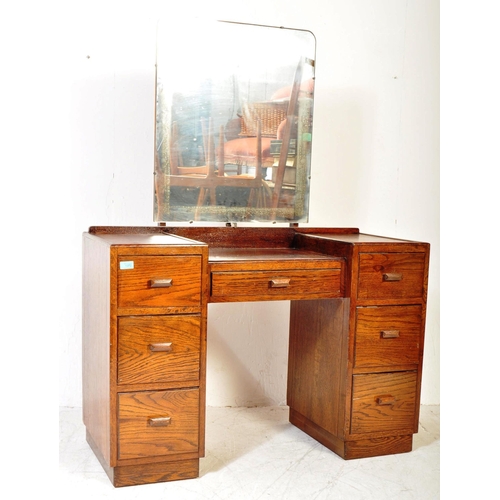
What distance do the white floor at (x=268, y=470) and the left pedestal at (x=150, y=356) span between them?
0.09 meters

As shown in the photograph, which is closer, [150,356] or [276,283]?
[150,356]

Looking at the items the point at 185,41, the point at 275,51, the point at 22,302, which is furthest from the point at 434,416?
the point at 22,302

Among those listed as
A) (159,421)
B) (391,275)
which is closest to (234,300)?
(159,421)

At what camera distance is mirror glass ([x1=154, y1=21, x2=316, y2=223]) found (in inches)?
100

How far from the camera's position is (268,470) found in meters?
2.39

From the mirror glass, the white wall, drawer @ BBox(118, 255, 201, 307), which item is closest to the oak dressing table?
drawer @ BBox(118, 255, 201, 307)

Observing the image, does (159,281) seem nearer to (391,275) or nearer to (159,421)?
(159,421)

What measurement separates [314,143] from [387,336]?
106cm

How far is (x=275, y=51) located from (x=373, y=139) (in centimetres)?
79

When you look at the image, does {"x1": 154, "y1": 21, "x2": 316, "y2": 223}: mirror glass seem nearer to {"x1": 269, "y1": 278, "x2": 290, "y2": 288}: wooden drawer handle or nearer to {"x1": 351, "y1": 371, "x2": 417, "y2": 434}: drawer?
{"x1": 269, "y1": 278, "x2": 290, "y2": 288}: wooden drawer handle

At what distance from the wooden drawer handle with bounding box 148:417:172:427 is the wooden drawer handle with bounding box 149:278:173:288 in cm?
45

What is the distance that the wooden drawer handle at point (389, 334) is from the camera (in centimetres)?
252

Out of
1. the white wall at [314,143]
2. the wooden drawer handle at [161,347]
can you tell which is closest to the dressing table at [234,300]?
the wooden drawer handle at [161,347]
